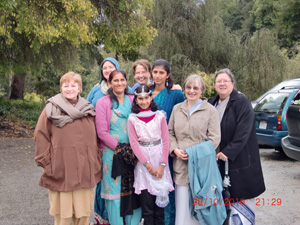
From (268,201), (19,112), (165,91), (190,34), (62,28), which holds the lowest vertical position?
(268,201)

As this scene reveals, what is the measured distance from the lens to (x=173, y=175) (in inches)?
139

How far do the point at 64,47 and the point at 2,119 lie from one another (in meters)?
3.95

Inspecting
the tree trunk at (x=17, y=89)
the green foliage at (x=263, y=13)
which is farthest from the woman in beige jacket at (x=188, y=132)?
the green foliage at (x=263, y=13)

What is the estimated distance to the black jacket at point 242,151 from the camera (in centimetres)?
330

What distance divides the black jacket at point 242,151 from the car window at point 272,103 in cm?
517

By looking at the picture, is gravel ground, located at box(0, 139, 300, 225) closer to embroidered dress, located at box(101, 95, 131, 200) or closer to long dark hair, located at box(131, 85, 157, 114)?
embroidered dress, located at box(101, 95, 131, 200)

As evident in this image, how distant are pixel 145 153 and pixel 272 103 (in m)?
6.16

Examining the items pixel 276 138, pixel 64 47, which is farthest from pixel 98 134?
pixel 64 47

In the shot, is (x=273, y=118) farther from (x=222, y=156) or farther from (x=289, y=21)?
(x=289, y=21)

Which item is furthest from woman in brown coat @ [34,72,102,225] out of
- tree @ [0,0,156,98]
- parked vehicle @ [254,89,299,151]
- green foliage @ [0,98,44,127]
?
green foliage @ [0,98,44,127]

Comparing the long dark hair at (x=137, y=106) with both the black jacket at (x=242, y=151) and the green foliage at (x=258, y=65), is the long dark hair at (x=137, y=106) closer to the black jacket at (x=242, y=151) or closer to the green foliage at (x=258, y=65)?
the black jacket at (x=242, y=151)

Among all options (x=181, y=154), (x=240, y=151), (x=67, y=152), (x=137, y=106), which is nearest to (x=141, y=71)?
(x=137, y=106)

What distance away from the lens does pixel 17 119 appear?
13430 mm

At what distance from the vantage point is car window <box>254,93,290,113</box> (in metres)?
8.18
